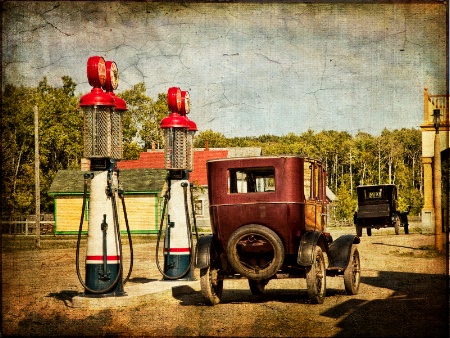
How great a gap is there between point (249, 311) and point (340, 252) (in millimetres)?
2156

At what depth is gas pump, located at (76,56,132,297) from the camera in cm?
1038

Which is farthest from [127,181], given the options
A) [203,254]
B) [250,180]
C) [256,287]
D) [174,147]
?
[203,254]

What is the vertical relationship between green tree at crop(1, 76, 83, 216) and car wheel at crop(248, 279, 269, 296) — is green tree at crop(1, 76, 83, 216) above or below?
above

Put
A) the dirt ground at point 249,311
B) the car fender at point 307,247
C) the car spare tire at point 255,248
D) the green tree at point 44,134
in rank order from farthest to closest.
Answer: the green tree at point 44,134
the car fender at point 307,247
the car spare tire at point 255,248
the dirt ground at point 249,311

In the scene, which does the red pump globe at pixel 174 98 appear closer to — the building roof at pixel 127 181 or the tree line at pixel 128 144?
the tree line at pixel 128 144

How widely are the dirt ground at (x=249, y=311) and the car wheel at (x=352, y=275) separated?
18 centimetres

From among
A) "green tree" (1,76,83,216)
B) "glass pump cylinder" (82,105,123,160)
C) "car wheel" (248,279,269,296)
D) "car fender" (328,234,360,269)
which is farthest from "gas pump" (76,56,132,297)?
"green tree" (1,76,83,216)

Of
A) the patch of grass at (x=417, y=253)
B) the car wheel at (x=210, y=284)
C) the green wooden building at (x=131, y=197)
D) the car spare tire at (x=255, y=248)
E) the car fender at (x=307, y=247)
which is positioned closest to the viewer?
the car spare tire at (x=255, y=248)

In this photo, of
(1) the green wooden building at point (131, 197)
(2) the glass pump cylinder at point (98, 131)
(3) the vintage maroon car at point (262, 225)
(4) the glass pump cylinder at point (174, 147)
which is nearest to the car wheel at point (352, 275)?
(3) the vintage maroon car at point (262, 225)

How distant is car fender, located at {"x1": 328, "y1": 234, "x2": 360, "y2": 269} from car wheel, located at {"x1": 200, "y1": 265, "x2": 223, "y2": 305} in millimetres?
1883

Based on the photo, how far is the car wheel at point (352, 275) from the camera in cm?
1161

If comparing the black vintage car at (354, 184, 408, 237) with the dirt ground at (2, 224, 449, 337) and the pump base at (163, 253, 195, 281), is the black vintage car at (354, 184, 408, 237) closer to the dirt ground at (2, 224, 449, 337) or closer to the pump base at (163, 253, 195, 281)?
the dirt ground at (2, 224, 449, 337)

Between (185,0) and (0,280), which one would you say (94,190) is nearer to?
(0,280)

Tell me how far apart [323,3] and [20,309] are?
5815mm
